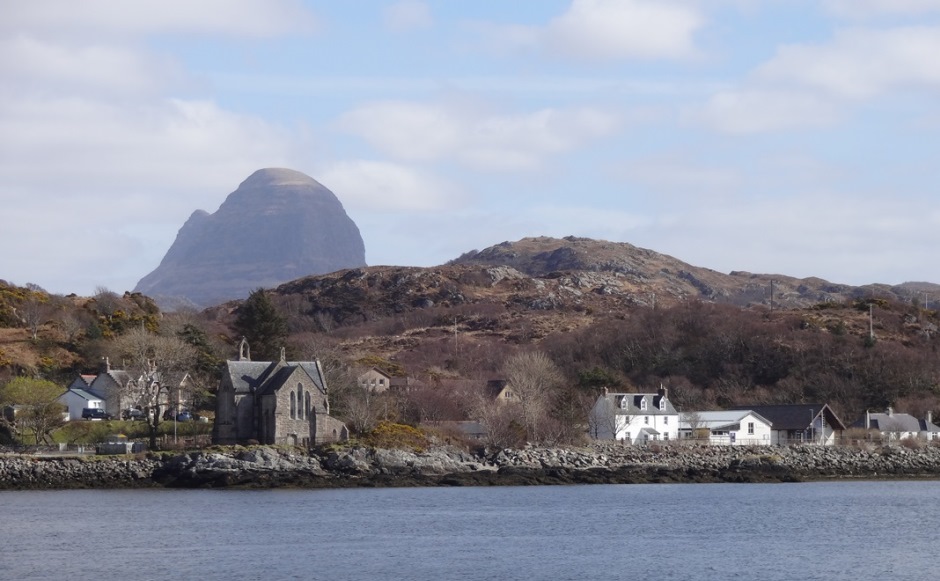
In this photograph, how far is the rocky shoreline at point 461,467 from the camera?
64.7m

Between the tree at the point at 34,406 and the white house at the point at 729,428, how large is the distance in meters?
43.9

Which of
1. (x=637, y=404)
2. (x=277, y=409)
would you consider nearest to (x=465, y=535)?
(x=277, y=409)

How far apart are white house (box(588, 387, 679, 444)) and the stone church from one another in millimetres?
21345

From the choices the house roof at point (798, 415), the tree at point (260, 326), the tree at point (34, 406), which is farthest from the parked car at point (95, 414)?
the house roof at point (798, 415)

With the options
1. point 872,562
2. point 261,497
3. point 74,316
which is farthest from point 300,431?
point 74,316

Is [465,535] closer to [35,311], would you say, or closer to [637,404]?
[637,404]

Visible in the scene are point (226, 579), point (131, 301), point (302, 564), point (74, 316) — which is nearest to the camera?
point (226, 579)

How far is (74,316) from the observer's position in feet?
388

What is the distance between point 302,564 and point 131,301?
322 feet

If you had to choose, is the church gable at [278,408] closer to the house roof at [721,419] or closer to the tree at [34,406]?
the tree at [34,406]

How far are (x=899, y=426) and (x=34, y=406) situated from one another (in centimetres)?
6090

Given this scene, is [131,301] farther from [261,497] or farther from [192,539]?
[192,539]

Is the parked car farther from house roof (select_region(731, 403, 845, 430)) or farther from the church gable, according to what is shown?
house roof (select_region(731, 403, 845, 430))

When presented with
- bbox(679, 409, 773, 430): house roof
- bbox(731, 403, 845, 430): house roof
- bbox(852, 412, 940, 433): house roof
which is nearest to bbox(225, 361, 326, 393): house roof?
bbox(679, 409, 773, 430): house roof
